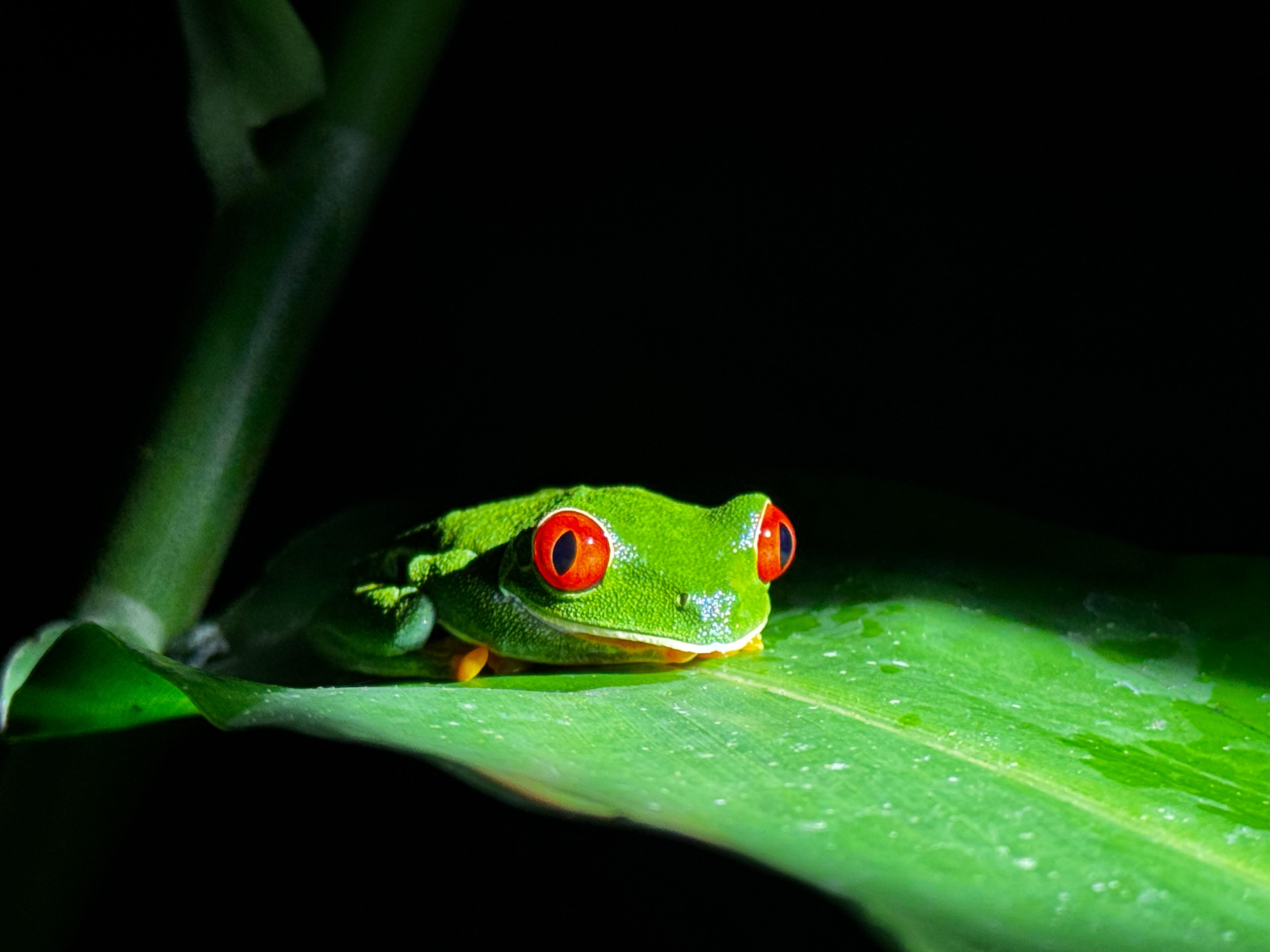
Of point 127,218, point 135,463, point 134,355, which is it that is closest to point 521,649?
point 135,463

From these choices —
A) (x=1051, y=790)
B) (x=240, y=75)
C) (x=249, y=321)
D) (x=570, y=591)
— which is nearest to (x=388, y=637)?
(x=570, y=591)

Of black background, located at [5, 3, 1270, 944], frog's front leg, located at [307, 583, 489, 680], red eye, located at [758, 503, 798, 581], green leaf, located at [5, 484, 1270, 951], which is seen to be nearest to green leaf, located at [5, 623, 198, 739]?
green leaf, located at [5, 484, 1270, 951]

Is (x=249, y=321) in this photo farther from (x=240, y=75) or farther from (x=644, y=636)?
(x=644, y=636)

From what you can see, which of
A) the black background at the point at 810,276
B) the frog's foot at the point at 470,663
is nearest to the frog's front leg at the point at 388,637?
the frog's foot at the point at 470,663

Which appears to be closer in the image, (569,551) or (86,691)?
(86,691)

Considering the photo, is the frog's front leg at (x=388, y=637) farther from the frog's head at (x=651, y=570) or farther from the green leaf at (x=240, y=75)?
the green leaf at (x=240, y=75)

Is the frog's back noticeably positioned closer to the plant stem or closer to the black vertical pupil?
the black vertical pupil
